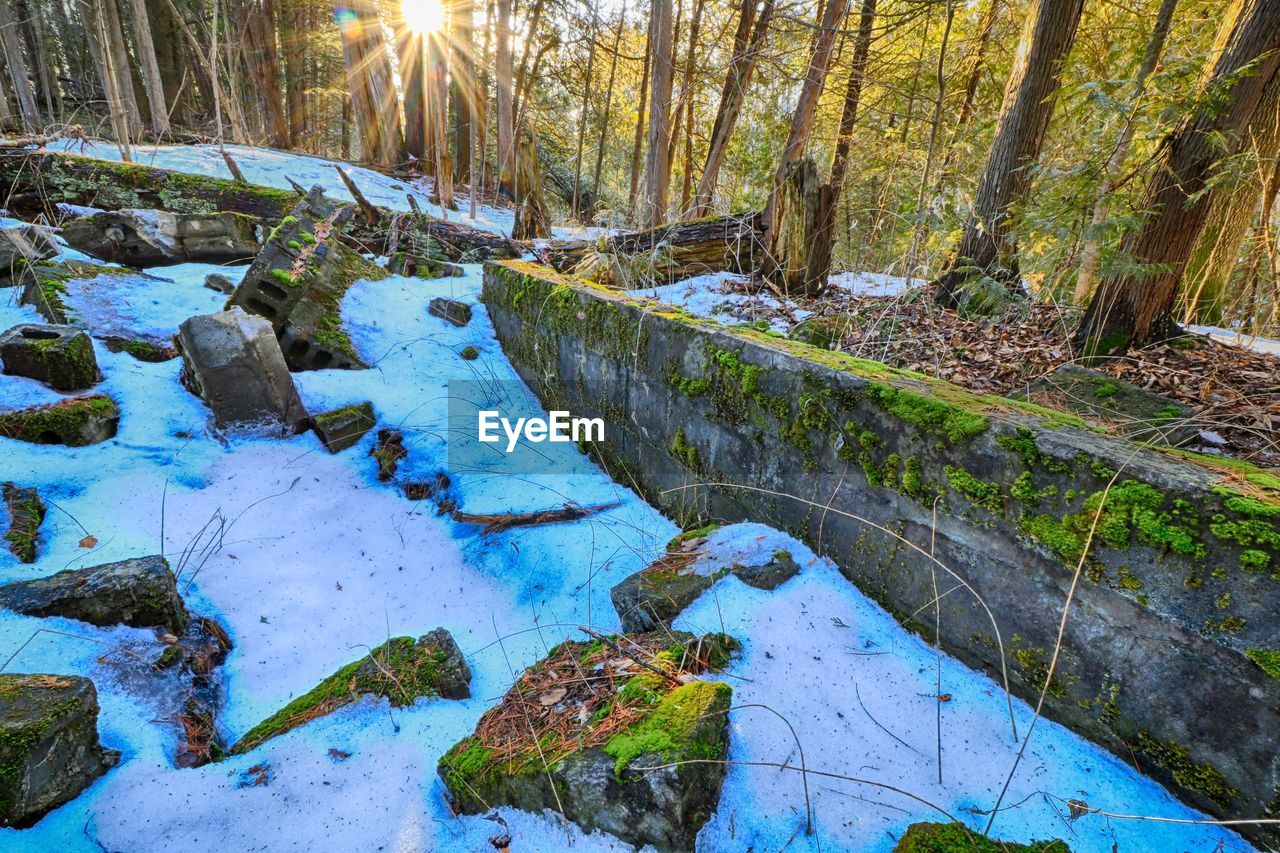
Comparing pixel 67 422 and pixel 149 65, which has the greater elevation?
pixel 149 65

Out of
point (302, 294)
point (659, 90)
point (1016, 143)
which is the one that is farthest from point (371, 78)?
point (1016, 143)

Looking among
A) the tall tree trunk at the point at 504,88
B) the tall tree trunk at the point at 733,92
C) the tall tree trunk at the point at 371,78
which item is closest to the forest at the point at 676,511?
the tall tree trunk at the point at 733,92

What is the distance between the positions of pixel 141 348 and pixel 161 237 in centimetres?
223

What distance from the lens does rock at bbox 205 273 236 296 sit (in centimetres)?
523

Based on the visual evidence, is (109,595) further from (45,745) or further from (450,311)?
(450,311)

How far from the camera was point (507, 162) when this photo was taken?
10.6m

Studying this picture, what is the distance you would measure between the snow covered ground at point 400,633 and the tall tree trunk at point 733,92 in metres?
6.20

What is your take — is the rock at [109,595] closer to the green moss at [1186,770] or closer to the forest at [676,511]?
the forest at [676,511]

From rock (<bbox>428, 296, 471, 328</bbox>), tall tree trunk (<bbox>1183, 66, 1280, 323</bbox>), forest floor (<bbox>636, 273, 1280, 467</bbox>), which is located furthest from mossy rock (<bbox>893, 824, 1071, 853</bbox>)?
rock (<bbox>428, 296, 471, 328</bbox>)

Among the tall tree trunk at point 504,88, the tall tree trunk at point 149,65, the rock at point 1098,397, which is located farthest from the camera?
the tall tree trunk at point 149,65

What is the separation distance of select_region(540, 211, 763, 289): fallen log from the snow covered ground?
232 centimetres

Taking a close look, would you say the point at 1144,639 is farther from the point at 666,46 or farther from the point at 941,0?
the point at 666,46

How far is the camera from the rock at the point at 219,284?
206 inches

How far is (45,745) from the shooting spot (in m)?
1.55
